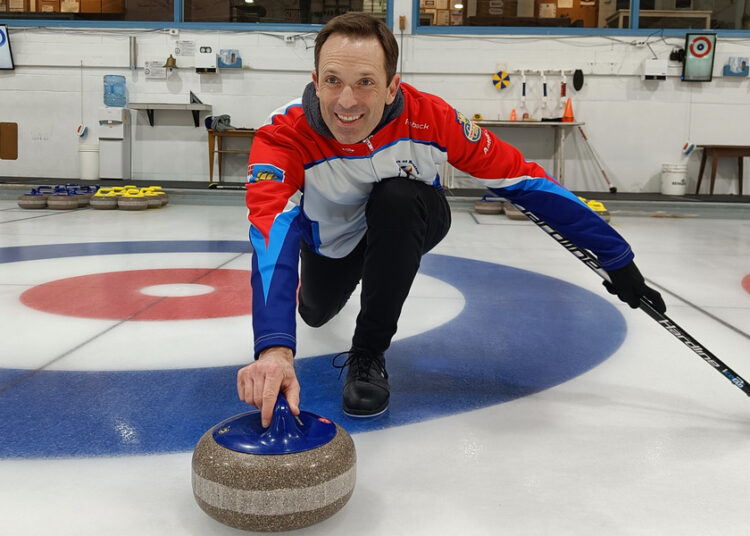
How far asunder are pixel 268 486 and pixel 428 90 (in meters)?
7.29

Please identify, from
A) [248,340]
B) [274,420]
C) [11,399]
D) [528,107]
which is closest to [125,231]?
[248,340]

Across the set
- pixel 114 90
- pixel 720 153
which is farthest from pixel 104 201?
pixel 720 153

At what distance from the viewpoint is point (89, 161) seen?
25.8 ft

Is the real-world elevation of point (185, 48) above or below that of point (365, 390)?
above

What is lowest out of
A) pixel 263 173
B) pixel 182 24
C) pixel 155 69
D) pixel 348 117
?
pixel 263 173

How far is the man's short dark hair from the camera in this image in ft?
3.98

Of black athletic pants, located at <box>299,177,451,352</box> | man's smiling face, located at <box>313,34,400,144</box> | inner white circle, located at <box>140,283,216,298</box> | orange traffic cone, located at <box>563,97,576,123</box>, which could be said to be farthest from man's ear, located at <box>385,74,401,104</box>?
orange traffic cone, located at <box>563,97,576,123</box>

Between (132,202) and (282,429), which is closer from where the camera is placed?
(282,429)

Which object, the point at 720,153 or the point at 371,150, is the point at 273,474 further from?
the point at 720,153

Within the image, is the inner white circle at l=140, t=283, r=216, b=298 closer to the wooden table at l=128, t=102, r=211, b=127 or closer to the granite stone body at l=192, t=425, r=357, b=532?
the granite stone body at l=192, t=425, r=357, b=532

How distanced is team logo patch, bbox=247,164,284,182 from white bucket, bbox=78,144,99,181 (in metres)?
7.28

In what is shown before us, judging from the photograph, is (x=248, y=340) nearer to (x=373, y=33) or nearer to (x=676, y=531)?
(x=373, y=33)

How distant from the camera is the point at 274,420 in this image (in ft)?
3.11

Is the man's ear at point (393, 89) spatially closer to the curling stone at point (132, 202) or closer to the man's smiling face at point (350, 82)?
the man's smiling face at point (350, 82)
